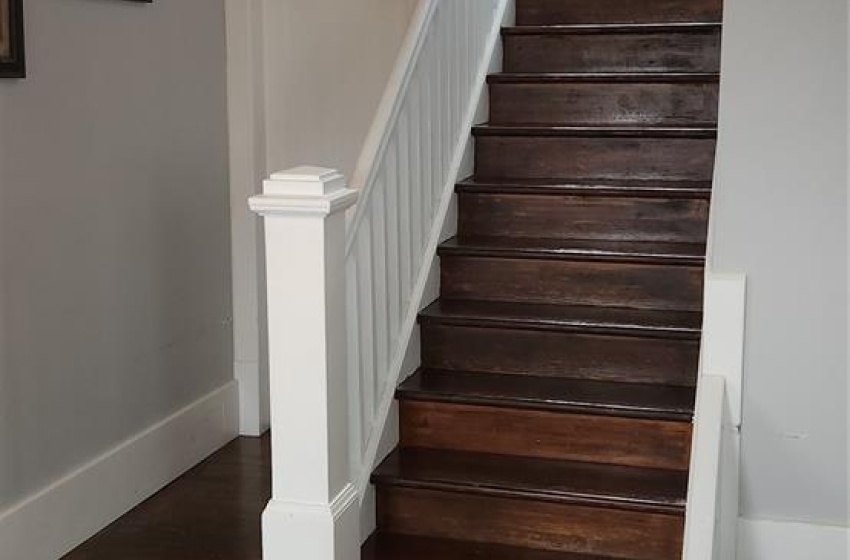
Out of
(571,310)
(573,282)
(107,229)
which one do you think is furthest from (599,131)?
(107,229)

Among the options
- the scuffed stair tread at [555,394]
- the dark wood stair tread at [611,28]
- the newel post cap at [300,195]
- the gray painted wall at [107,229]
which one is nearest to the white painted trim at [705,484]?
the scuffed stair tread at [555,394]

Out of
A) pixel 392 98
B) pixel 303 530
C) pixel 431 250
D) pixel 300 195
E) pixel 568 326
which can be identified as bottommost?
pixel 303 530

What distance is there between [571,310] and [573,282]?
0.11 meters

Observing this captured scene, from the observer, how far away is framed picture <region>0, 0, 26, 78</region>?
3.00m

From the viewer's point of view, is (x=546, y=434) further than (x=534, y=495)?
Yes

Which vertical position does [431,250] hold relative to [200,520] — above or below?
above

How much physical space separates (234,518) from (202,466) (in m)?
0.55

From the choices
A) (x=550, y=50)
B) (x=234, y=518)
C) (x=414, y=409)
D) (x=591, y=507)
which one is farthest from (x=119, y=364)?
(x=550, y=50)

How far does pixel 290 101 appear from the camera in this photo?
438 centimetres

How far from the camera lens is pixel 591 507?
10.1 ft

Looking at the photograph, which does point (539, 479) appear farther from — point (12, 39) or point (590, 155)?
point (12, 39)

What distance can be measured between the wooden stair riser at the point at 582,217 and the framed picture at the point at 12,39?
1.50 m

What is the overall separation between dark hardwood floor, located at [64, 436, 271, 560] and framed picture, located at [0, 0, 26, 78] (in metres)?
1.33

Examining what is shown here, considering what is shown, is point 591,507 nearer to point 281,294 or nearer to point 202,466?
point 281,294
